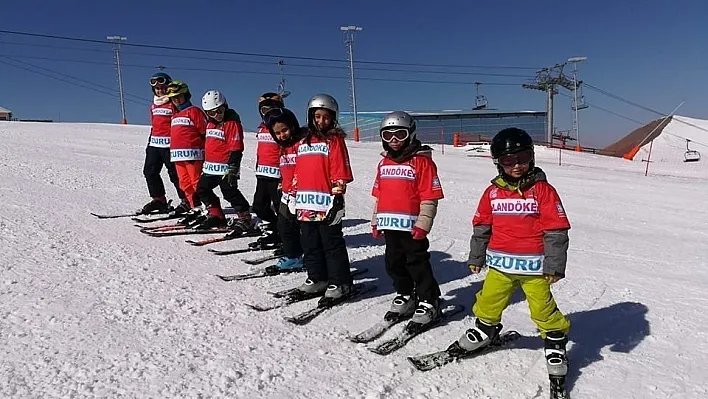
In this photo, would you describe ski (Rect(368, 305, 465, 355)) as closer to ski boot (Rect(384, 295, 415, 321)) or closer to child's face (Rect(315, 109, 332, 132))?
ski boot (Rect(384, 295, 415, 321))

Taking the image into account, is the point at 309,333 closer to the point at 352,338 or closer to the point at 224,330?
the point at 352,338

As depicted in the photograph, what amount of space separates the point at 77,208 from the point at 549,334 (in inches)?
299

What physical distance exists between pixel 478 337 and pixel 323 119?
2.43 m

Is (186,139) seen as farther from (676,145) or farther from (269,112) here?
(676,145)

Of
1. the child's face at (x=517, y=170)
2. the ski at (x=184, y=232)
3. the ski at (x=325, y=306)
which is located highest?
the child's face at (x=517, y=170)

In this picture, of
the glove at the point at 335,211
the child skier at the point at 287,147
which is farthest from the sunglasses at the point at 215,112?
the glove at the point at 335,211

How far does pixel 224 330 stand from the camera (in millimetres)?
4160

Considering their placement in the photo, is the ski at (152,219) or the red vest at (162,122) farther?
the red vest at (162,122)

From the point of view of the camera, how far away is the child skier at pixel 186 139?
24.8 feet

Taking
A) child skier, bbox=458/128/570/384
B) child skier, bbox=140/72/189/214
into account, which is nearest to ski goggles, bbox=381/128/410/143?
child skier, bbox=458/128/570/384

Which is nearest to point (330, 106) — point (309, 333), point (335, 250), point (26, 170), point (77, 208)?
point (335, 250)

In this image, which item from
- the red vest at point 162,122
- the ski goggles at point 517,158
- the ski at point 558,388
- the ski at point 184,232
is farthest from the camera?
the red vest at point 162,122

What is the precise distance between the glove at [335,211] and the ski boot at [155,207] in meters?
4.80

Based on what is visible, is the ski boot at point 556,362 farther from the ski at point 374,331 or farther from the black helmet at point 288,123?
the black helmet at point 288,123
